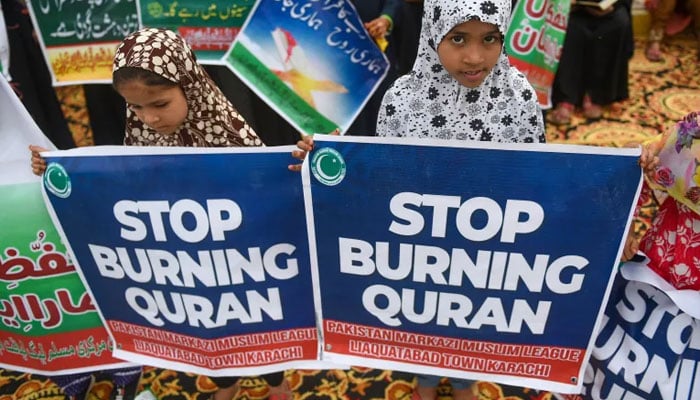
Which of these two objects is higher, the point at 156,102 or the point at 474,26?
the point at 474,26

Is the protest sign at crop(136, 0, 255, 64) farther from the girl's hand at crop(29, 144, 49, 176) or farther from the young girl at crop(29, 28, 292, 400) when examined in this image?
the girl's hand at crop(29, 144, 49, 176)

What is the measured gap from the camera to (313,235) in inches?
61.7

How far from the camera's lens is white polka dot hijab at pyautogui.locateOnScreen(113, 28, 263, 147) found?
5.06 ft

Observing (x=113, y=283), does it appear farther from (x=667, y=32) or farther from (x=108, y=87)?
(x=667, y=32)

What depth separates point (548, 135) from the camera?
12.4 ft

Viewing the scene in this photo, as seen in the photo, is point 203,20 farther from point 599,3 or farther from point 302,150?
point 599,3

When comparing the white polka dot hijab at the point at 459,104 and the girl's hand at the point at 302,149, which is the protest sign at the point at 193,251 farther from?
the white polka dot hijab at the point at 459,104

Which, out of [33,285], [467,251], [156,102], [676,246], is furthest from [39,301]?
[676,246]

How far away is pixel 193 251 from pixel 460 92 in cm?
84

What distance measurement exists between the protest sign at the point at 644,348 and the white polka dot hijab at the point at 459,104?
528 mm

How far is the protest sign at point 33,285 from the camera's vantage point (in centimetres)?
165

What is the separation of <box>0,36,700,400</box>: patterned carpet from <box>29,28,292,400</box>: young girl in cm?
102

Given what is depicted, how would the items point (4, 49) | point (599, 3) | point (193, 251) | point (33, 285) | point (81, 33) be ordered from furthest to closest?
point (599, 3) → point (81, 33) → point (4, 49) → point (33, 285) → point (193, 251)

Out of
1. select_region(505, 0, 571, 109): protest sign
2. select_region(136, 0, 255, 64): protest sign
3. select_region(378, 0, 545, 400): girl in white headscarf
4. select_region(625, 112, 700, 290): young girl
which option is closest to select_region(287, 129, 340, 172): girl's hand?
select_region(378, 0, 545, 400): girl in white headscarf
